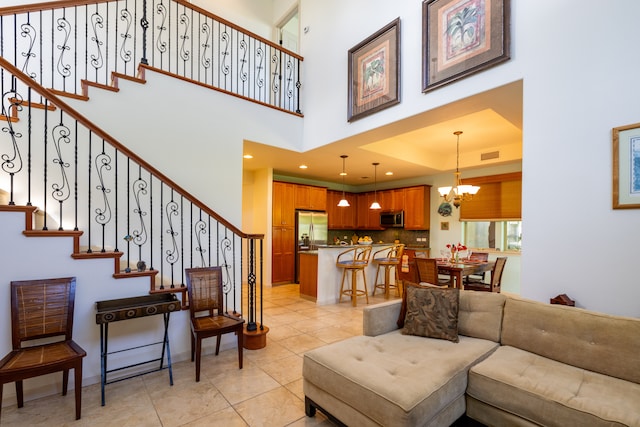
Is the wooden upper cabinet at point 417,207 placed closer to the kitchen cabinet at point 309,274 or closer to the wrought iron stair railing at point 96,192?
the kitchen cabinet at point 309,274

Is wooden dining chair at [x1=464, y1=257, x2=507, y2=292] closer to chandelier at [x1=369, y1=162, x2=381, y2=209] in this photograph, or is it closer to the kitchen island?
the kitchen island

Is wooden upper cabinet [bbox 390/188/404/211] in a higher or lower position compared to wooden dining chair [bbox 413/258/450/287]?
higher

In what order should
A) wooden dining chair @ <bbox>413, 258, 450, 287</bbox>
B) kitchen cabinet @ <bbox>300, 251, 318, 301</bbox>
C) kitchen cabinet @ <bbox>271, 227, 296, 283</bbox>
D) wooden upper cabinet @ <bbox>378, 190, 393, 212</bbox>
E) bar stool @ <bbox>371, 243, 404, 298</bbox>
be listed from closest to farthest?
1. wooden dining chair @ <bbox>413, 258, 450, 287</bbox>
2. kitchen cabinet @ <bbox>300, 251, 318, 301</bbox>
3. bar stool @ <bbox>371, 243, 404, 298</bbox>
4. kitchen cabinet @ <bbox>271, 227, 296, 283</bbox>
5. wooden upper cabinet @ <bbox>378, 190, 393, 212</bbox>

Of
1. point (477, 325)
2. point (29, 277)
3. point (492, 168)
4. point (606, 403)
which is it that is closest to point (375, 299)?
point (477, 325)

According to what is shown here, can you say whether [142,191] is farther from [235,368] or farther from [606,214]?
[606,214]

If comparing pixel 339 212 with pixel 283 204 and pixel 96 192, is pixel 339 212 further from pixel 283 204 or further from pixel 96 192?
pixel 96 192

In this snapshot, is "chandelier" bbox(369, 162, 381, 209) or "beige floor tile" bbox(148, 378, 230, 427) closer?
"beige floor tile" bbox(148, 378, 230, 427)

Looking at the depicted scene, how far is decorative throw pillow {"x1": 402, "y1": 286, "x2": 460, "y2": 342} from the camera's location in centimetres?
249

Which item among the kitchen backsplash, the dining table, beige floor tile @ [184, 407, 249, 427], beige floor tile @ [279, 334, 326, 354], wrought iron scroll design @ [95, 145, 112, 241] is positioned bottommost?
beige floor tile @ [279, 334, 326, 354]

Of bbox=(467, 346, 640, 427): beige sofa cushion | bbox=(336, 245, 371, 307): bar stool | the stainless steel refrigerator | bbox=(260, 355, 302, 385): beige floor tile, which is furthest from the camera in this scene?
the stainless steel refrigerator

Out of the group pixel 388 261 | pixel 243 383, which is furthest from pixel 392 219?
pixel 243 383

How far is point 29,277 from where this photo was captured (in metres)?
2.37

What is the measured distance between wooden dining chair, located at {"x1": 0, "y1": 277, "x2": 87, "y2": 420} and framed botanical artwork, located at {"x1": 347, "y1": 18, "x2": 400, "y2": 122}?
3.73m

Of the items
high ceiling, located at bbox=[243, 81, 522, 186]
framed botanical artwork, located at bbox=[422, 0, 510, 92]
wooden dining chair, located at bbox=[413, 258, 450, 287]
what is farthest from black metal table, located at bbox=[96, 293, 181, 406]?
framed botanical artwork, located at bbox=[422, 0, 510, 92]
